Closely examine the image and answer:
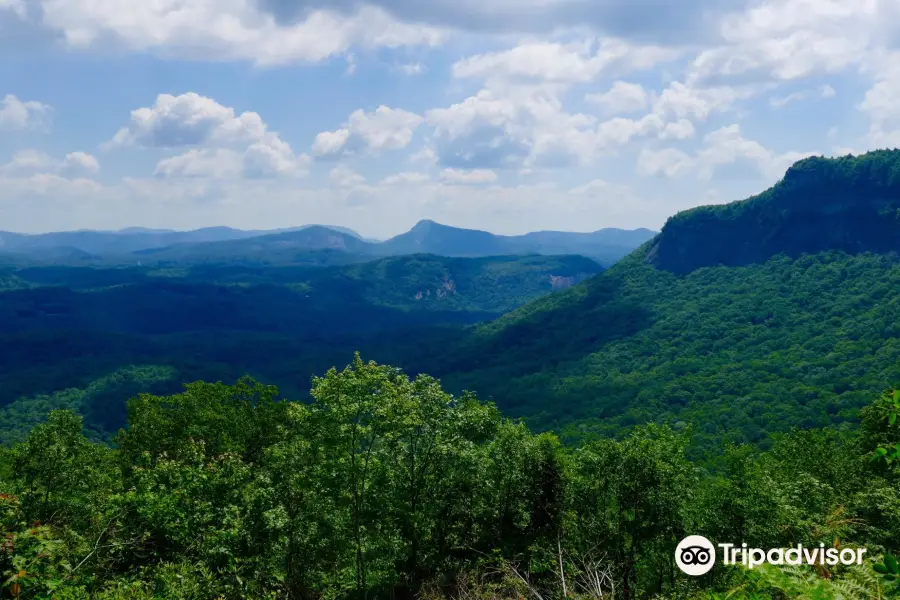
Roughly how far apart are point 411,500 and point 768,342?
137890mm

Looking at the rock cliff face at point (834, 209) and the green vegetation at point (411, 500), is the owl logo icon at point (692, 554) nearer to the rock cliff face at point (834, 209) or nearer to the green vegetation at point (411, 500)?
the green vegetation at point (411, 500)

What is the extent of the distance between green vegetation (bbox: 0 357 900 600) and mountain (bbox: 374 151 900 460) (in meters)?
65.7

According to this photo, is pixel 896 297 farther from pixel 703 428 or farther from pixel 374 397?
pixel 374 397

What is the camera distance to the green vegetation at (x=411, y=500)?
2386cm

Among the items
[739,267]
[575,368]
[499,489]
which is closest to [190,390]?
[499,489]

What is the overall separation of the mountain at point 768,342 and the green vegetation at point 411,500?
215 feet

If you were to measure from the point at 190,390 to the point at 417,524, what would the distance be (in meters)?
24.7

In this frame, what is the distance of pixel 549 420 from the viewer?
13400 centimetres

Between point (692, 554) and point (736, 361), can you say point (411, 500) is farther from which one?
point (736, 361)

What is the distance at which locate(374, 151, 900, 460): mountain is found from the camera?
105 m

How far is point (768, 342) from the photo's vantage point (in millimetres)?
141625

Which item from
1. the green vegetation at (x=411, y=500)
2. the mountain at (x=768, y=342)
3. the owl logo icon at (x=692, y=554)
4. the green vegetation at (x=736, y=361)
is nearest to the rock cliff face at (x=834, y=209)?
the mountain at (x=768, y=342)

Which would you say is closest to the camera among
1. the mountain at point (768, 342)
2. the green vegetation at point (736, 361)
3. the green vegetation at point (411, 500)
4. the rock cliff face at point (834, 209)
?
the green vegetation at point (411, 500)

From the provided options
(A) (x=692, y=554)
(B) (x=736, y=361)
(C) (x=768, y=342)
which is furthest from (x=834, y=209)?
(A) (x=692, y=554)
